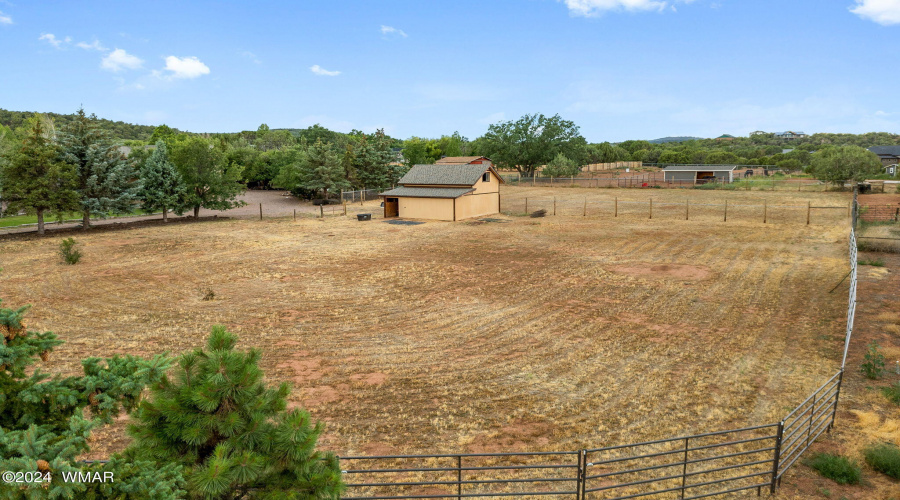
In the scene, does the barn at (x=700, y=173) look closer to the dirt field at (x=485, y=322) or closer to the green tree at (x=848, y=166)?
the green tree at (x=848, y=166)

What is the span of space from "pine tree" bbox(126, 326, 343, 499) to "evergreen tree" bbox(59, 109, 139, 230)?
34765mm

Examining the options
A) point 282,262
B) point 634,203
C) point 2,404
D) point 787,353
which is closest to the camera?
point 2,404

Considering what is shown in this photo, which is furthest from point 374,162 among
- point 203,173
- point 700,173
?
point 700,173

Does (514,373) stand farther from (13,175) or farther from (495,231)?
(13,175)

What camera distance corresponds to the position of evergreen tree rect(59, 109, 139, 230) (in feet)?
110

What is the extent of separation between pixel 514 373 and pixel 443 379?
1.67 metres

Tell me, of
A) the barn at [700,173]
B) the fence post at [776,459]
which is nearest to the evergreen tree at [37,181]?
the fence post at [776,459]

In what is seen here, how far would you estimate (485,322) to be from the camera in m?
16.1

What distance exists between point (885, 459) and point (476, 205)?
3434cm

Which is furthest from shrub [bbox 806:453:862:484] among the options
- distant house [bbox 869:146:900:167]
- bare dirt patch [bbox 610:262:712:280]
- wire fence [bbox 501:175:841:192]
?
distant house [bbox 869:146:900:167]

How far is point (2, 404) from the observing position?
4012 mm

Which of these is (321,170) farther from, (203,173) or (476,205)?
(476,205)

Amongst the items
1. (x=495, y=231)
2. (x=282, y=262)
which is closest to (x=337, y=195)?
(x=495, y=231)

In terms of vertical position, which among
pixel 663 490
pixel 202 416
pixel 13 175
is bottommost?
pixel 663 490
